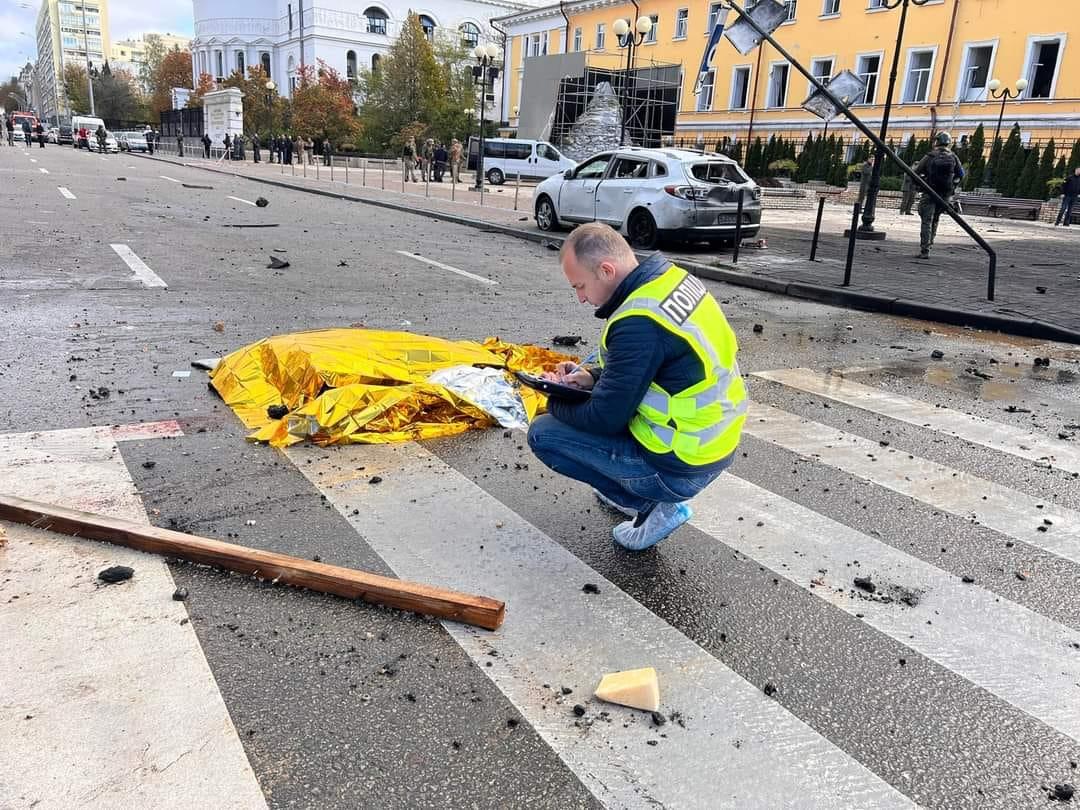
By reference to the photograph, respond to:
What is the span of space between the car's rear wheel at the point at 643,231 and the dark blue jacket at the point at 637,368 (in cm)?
1164

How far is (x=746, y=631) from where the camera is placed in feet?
9.84

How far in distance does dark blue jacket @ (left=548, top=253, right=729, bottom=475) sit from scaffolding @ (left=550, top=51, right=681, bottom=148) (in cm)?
4021

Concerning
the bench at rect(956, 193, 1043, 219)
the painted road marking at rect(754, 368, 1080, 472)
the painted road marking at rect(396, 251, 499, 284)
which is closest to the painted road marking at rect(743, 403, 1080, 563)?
the painted road marking at rect(754, 368, 1080, 472)

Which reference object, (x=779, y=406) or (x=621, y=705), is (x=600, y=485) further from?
(x=779, y=406)

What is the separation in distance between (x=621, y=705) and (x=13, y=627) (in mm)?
2091

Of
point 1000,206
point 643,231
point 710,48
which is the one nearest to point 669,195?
point 643,231

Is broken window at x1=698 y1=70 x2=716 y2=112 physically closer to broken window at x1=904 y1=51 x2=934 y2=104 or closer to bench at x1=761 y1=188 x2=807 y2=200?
broken window at x1=904 y1=51 x2=934 y2=104

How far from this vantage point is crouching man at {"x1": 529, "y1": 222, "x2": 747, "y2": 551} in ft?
9.64

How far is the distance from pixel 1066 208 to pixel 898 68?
2039cm

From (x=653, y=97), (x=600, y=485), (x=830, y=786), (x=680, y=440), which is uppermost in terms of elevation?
(x=653, y=97)

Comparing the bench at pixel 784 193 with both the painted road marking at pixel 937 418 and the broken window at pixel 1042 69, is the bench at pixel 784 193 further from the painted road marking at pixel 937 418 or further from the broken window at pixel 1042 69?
the painted road marking at pixel 937 418

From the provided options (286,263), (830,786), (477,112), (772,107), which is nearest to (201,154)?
(477,112)

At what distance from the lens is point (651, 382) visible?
305cm

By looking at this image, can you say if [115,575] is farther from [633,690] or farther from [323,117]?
[323,117]
